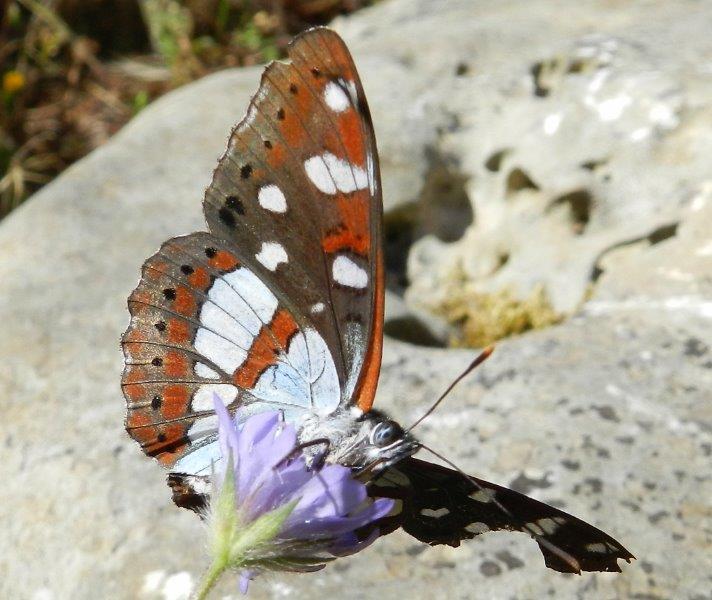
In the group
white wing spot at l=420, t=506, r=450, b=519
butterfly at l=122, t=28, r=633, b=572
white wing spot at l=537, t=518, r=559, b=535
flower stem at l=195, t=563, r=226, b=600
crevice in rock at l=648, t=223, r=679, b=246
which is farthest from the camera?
crevice in rock at l=648, t=223, r=679, b=246

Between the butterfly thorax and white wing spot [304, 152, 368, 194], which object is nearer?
the butterfly thorax

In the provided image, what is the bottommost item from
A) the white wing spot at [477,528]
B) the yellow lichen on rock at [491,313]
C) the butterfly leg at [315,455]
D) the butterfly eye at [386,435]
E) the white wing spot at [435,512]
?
the yellow lichen on rock at [491,313]

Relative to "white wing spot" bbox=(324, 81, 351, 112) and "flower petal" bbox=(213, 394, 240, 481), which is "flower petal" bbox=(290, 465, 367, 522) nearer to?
"flower petal" bbox=(213, 394, 240, 481)

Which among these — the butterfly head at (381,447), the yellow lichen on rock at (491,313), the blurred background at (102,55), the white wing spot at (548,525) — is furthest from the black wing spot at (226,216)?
the blurred background at (102,55)

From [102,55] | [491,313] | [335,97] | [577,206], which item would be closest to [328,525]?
[335,97]

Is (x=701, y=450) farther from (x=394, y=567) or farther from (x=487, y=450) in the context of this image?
(x=394, y=567)

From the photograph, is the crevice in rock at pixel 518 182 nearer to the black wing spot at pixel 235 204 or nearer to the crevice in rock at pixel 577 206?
the crevice in rock at pixel 577 206

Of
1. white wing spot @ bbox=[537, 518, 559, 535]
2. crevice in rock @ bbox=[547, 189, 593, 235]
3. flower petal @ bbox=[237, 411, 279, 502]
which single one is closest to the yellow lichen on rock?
crevice in rock @ bbox=[547, 189, 593, 235]
